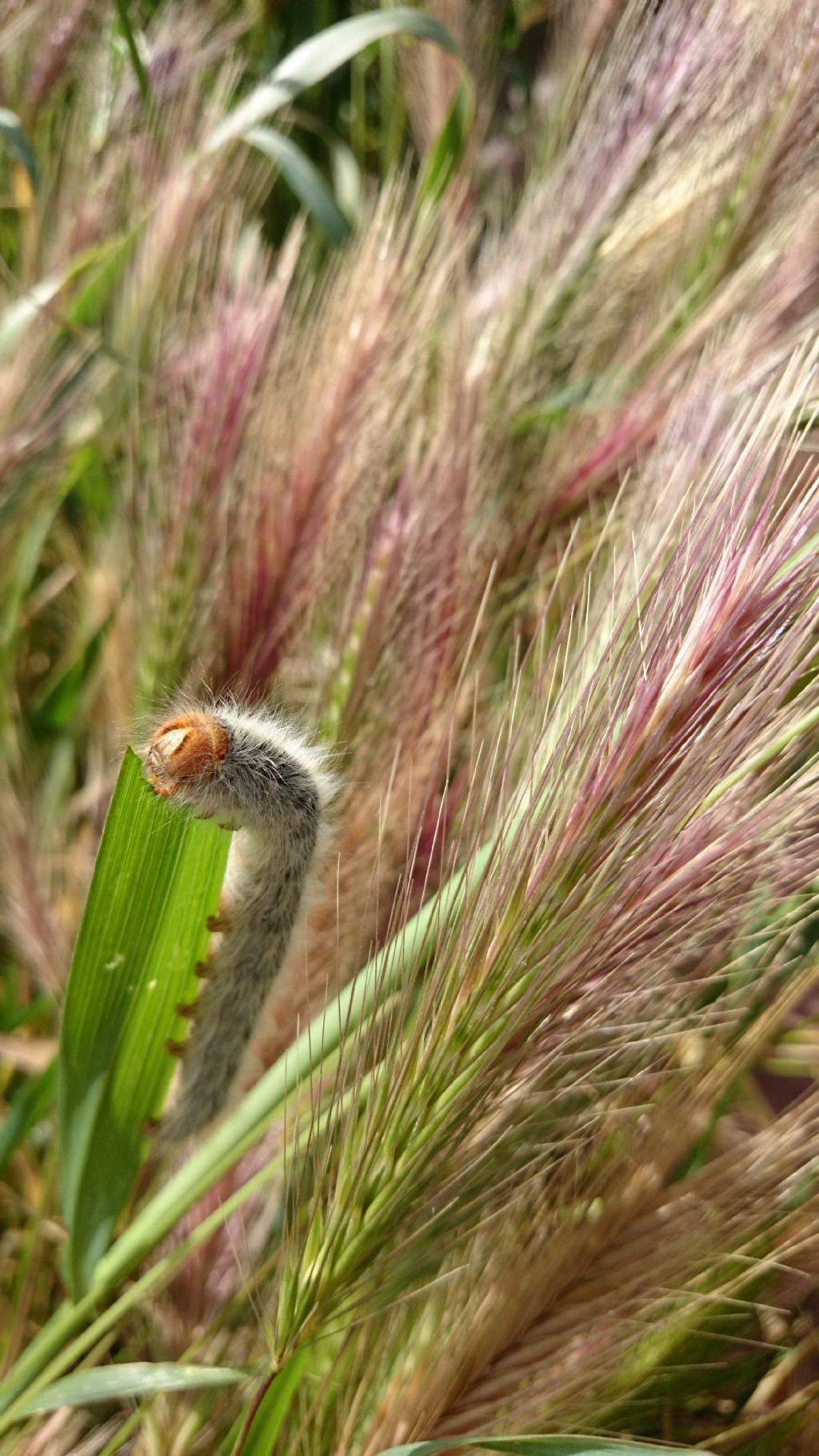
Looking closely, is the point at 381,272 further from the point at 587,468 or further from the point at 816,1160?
the point at 816,1160

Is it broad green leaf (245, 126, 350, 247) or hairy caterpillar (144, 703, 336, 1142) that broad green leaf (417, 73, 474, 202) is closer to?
broad green leaf (245, 126, 350, 247)

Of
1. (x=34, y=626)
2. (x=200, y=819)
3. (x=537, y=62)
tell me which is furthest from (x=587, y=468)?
(x=537, y=62)

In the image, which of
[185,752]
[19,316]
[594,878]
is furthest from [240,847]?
[19,316]

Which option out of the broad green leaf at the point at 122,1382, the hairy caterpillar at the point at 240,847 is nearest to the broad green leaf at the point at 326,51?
the hairy caterpillar at the point at 240,847

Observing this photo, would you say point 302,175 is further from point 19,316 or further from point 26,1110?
point 26,1110

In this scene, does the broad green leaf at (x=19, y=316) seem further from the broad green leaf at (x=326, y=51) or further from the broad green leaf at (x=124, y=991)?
the broad green leaf at (x=124, y=991)

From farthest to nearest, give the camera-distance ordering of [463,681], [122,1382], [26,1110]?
[26,1110], [463,681], [122,1382]
